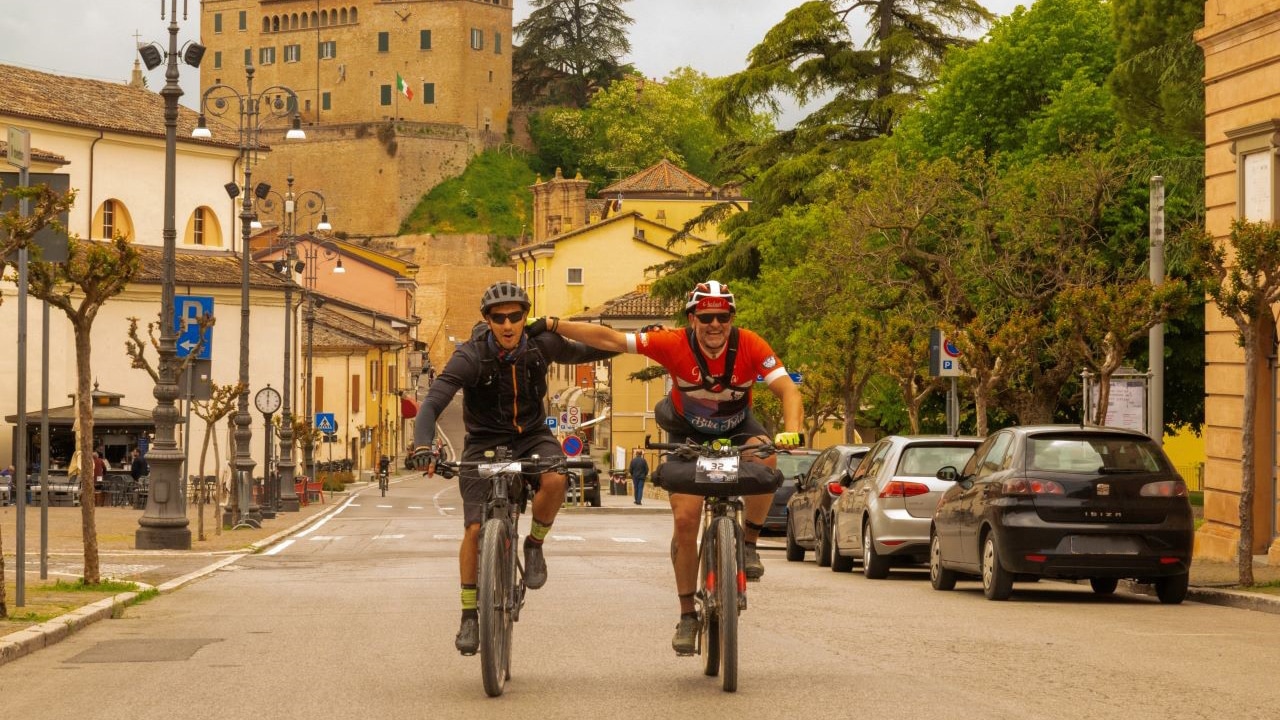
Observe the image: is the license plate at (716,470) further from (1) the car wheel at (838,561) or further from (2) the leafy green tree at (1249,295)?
(1) the car wheel at (838,561)

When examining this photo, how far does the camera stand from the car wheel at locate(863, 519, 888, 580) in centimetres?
2044

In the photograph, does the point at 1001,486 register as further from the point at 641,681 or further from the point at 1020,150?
the point at 1020,150

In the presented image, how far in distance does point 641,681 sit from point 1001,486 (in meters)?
7.38

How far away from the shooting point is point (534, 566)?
10.3 meters

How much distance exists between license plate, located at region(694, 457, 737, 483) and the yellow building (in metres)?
81.7

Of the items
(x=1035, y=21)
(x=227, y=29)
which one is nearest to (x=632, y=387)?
(x=1035, y=21)

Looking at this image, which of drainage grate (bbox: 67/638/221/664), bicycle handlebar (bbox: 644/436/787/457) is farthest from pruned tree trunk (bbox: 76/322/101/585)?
bicycle handlebar (bbox: 644/436/787/457)

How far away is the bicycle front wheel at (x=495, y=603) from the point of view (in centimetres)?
924

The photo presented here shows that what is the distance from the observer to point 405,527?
39125mm

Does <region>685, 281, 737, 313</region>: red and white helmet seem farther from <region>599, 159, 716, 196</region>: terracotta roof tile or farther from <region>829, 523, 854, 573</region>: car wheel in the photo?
<region>599, 159, 716, 196</region>: terracotta roof tile

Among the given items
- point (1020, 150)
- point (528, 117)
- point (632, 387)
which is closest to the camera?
point (1020, 150)

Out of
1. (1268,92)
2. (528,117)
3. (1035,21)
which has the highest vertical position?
(528,117)

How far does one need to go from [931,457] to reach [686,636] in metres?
11.3

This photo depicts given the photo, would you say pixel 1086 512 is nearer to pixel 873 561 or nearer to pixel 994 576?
pixel 994 576
